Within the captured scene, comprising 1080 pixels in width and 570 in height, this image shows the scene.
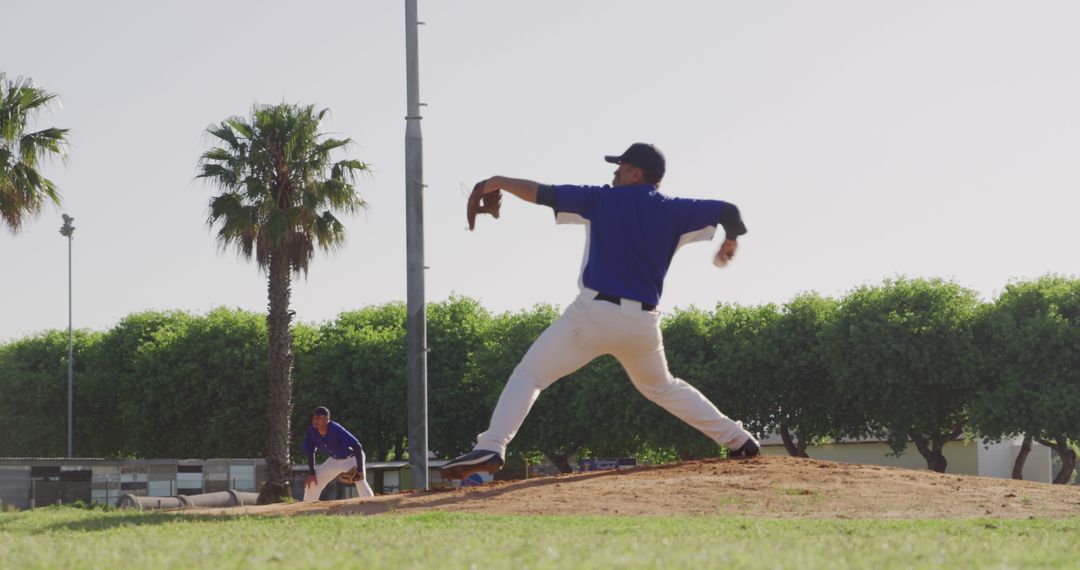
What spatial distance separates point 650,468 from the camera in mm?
12859

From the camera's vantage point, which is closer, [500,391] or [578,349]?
[578,349]

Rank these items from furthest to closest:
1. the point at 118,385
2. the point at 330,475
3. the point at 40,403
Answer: the point at 40,403
the point at 118,385
the point at 330,475

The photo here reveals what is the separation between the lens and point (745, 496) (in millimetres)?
10484

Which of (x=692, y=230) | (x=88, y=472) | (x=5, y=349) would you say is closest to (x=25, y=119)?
(x=88, y=472)

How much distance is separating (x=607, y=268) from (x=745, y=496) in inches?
93.2

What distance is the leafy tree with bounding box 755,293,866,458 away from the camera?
40.5 meters

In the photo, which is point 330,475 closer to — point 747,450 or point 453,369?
point 747,450

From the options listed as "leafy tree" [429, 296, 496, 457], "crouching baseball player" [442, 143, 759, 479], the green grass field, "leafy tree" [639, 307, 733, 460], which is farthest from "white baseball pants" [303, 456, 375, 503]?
"leafy tree" [429, 296, 496, 457]

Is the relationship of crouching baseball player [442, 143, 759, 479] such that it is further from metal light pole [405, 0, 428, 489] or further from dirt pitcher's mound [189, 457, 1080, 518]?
metal light pole [405, 0, 428, 489]

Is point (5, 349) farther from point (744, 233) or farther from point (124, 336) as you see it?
point (744, 233)

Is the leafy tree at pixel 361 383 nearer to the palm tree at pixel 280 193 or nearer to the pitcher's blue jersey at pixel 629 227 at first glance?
the palm tree at pixel 280 193

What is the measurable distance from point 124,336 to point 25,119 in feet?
91.4

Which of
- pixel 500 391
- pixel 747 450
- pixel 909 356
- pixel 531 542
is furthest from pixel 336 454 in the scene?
pixel 500 391

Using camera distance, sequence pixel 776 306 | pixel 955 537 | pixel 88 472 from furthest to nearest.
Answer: pixel 776 306 < pixel 88 472 < pixel 955 537
